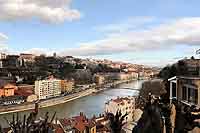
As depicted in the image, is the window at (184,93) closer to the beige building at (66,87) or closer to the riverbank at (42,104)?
the riverbank at (42,104)

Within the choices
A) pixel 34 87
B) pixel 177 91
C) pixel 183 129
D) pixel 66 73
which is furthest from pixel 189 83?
pixel 66 73

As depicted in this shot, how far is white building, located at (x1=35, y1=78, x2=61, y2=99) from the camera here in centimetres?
3984

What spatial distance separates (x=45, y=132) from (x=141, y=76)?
95.5 m

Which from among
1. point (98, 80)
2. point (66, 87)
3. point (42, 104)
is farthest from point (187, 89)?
point (98, 80)

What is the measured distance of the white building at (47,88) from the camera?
131 ft

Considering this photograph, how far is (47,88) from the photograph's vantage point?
4200 centimetres

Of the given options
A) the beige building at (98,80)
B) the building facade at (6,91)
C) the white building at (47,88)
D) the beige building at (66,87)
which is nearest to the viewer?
the building facade at (6,91)

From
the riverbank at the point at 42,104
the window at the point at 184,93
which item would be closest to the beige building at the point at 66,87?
the riverbank at the point at 42,104

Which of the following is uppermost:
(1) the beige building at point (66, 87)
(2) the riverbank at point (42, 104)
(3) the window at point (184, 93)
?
(3) the window at point (184, 93)

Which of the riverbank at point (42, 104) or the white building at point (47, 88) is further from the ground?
the white building at point (47, 88)

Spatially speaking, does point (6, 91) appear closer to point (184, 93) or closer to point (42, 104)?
point (42, 104)

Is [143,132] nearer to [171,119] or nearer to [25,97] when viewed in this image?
[171,119]

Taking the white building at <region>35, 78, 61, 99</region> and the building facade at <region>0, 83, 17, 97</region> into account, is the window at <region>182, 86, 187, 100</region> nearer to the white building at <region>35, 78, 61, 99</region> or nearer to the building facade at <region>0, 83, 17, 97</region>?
the building facade at <region>0, 83, 17, 97</region>

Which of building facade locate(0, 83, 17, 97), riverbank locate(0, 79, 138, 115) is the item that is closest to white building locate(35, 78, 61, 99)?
riverbank locate(0, 79, 138, 115)
